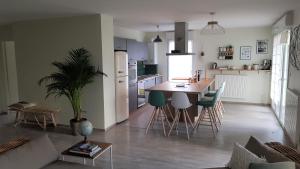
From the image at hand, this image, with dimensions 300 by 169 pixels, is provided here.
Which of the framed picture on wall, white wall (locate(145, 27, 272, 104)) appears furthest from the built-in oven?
the framed picture on wall

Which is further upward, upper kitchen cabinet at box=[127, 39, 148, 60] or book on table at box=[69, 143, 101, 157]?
upper kitchen cabinet at box=[127, 39, 148, 60]

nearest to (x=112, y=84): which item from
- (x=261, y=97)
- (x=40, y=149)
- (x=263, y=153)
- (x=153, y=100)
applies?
(x=153, y=100)

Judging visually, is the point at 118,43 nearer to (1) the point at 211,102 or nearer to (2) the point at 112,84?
(2) the point at 112,84

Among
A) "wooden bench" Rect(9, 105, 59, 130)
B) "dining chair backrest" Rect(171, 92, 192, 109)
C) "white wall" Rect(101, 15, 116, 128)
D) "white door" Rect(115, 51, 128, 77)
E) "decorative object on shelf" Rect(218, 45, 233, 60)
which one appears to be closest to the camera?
"dining chair backrest" Rect(171, 92, 192, 109)

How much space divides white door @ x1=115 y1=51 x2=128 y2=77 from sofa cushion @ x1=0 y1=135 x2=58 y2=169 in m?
2.87

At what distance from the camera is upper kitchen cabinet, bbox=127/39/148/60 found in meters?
6.75

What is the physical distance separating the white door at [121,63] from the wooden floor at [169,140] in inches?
46.1

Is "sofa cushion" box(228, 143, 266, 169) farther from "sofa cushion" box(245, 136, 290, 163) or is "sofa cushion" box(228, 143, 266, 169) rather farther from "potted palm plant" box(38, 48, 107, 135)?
"potted palm plant" box(38, 48, 107, 135)

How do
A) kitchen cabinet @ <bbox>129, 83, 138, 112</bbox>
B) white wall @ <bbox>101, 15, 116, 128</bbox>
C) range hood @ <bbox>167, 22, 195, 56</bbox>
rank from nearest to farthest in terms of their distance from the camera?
1. white wall @ <bbox>101, 15, 116, 128</bbox>
2. range hood @ <bbox>167, 22, 195, 56</bbox>
3. kitchen cabinet @ <bbox>129, 83, 138, 112</bbox>

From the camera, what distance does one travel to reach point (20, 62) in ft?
18.6

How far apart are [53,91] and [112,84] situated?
4.35ft

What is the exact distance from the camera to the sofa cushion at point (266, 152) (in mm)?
2079

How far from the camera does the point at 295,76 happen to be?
429 centimetres

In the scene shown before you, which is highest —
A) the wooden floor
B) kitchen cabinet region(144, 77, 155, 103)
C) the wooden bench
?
kitchen cabinet region(144, 77, 155, 103)
